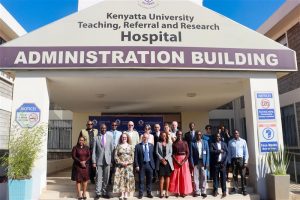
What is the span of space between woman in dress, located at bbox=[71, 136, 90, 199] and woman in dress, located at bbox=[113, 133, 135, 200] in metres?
0.71

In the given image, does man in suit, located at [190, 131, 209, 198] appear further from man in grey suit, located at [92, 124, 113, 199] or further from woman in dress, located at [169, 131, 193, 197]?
man in grey suit, located at [92, 124, 113, 199]

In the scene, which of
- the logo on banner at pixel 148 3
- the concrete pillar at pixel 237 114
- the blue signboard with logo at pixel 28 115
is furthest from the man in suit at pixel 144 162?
the concrete pillar at pixel 237 114

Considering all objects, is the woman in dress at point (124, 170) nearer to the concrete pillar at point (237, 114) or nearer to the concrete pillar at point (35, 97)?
the concrete pillar at point (35, 97)

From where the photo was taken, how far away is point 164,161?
755 cm

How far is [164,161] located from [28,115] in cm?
366

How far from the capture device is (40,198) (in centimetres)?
763

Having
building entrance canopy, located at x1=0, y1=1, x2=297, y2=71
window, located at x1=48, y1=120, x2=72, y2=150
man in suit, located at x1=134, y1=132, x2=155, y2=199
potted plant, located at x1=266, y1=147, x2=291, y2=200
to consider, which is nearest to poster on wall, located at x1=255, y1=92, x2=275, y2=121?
building entrance canopy, located at x1=0, y1=1, x2=297, y2=71

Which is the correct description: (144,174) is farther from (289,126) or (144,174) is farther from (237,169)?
(289,126)

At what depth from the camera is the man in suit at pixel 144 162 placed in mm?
7543

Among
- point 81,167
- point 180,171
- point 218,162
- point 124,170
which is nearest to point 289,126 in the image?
point 218,162

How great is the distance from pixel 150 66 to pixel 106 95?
3261 millimetres

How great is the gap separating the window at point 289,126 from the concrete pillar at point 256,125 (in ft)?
13.7

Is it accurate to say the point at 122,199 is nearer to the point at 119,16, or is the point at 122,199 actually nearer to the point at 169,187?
the point at 169,187

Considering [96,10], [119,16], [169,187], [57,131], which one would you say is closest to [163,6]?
[119,16]
